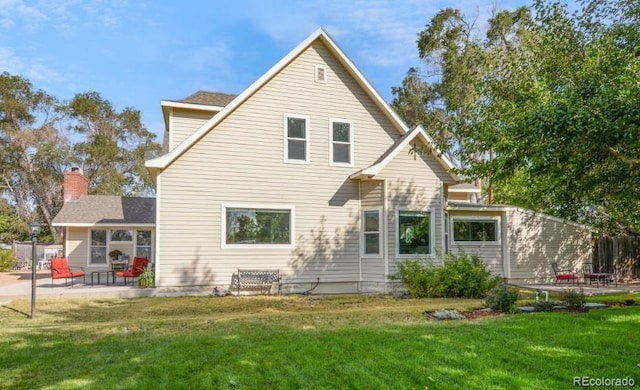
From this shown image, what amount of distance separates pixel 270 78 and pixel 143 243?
11.2m

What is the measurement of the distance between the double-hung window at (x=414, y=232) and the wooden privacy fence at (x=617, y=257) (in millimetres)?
8139

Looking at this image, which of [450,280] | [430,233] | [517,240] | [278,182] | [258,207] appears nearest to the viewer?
[450,280]

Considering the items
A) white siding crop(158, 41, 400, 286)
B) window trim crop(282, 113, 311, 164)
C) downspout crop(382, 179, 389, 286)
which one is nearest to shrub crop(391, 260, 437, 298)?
downspout crop(382, 179, 389, 286)

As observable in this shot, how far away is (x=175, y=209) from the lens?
1245cm

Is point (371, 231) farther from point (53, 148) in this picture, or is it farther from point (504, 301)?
point (53, 148)

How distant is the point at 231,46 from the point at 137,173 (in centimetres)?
2607

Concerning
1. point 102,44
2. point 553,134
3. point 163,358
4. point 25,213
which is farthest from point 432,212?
point 25,213

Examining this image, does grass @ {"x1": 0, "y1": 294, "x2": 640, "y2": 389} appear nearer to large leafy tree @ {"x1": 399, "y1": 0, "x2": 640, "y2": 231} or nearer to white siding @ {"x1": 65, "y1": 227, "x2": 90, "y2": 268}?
large leafy tree @ {"x1": 399, "y1": 0, "x2": 640, "y2": 231}

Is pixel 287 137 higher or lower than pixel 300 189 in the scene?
higher

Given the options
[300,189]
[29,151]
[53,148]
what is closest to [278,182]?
[300,189]

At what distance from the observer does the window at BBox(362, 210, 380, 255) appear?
1394cm

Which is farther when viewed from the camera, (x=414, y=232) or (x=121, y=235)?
(x=121, y=235)

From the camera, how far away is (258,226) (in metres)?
13.4

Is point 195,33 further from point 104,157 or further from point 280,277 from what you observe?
point 104,157
